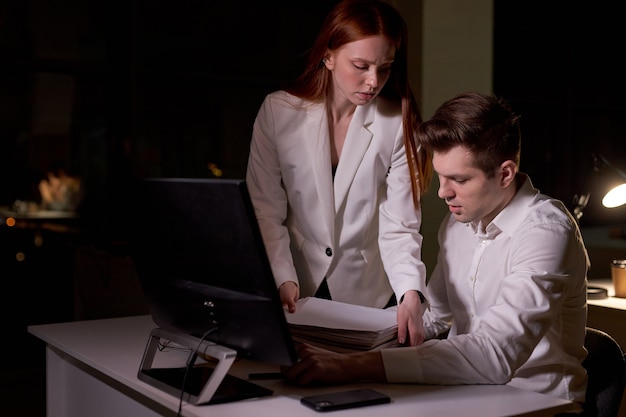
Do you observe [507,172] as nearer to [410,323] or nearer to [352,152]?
[410,323]

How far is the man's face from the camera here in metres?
1.69

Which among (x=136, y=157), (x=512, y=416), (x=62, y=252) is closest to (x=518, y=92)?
(x=136, y=157)

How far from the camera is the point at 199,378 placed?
148cm

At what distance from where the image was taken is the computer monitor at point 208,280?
4.14 feet

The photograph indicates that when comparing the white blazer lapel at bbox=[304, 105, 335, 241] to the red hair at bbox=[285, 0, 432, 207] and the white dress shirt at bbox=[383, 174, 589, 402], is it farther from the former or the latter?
the white dress shirt at bbox=[383, 174, 589, 402]

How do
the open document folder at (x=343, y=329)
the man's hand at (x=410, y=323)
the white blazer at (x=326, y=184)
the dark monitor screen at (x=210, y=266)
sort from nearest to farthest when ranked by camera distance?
the dark monitor screen at (x=210, y=266), the open document folder at (x=343, y=329), the man's hand at (x=410, y=323), the white blazer at (x=326, y=184)

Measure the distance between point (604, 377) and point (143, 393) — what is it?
3.02 feet

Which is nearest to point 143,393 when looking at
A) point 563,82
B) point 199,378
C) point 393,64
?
point 199,378

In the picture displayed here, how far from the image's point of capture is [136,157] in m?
4.62

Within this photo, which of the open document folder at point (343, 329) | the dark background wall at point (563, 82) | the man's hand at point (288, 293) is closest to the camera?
the open document folder at point (343, 329)

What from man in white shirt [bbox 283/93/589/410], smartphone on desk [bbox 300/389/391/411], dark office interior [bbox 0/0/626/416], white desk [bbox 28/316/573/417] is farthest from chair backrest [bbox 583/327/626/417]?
dark office interior [bbox 0/0/626/416]

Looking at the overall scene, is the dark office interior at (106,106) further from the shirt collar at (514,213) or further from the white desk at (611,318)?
the shirt collar at (514,213)

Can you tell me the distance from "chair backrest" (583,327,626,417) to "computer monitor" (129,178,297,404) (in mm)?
691

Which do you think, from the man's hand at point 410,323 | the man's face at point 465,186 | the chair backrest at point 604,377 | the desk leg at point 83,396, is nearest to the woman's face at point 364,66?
the man's face at point 465,186
